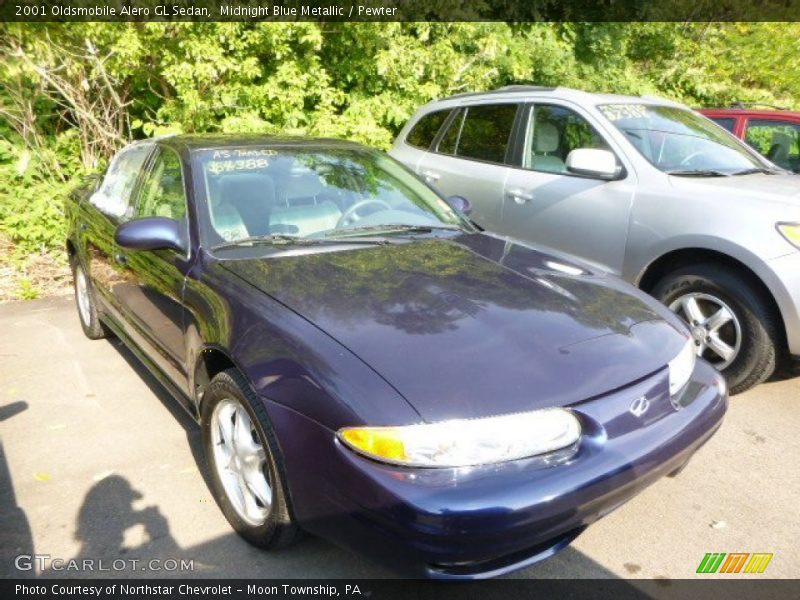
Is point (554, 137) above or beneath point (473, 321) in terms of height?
above

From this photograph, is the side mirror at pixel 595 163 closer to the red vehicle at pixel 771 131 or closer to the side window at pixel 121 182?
the side window at pixel 121 182

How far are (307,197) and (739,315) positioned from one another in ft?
8.18

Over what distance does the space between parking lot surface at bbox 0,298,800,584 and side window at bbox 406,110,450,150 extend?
10.7 feet

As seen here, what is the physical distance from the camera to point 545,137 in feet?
15.2

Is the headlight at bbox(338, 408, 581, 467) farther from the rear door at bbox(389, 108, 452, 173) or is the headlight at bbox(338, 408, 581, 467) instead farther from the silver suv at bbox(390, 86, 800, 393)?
the rear door at bbox(389, 108, 452, 173)

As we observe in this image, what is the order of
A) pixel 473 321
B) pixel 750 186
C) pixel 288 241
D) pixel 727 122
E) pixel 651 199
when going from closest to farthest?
pixel 473 321, pixel 288 241, pixel 750 186, pixel 651 199, pixel 727 122

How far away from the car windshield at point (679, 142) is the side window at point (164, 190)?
293 cm

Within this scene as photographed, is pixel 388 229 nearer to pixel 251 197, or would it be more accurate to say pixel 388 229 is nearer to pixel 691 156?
pixel 251 197

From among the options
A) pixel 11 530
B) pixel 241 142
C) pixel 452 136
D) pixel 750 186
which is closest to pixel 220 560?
pixel 11 530

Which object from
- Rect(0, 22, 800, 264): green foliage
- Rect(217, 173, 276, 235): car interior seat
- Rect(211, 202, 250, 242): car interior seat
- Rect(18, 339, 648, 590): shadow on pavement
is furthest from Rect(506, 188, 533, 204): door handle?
Rect(0, 22, 800, 264): green foliage

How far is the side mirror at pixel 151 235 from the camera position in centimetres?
261

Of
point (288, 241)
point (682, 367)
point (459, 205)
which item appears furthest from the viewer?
point (459, 205)

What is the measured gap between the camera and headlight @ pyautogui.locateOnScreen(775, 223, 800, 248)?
10.6 feet

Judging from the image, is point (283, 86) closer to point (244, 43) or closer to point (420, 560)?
point (244, 43)
